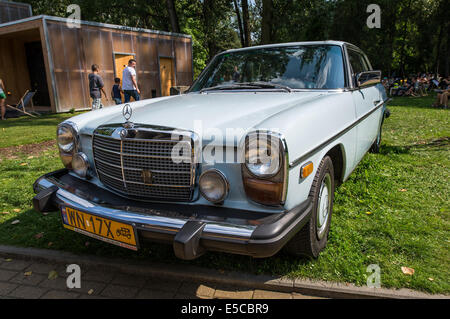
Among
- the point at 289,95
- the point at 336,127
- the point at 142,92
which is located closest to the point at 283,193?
the point at 336,127

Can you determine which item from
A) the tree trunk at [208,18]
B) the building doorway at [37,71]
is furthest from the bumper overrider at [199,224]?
the tree trunk at [208,18]

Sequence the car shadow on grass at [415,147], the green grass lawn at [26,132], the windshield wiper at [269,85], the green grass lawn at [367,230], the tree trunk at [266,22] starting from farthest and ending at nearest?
the tree trunk at [266,22] < the green grass lawn at [26,132] < the car shadow on grass at [415,147] < the windshield wiper at [269,85] < the green grass lawn at [367,230]

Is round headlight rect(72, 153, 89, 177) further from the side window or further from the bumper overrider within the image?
the side window

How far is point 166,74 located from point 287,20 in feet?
22.3

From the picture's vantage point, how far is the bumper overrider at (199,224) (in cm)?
177

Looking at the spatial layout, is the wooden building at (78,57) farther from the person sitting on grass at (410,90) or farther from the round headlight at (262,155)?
the round headlight at (262,155)

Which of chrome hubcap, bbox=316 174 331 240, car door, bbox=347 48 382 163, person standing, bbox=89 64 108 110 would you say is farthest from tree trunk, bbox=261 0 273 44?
chrome hubcap, bbox=316 174 331 240

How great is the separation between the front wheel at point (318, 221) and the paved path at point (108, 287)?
1.07 feet

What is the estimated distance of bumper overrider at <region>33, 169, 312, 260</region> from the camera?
5.80 ft

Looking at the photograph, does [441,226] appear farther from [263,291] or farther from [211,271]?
[211,271]

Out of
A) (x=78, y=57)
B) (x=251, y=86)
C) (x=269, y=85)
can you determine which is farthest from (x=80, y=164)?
(x=78, y=57)

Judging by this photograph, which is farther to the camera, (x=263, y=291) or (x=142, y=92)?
(x=142, y=92)

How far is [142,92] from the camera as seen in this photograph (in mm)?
16062

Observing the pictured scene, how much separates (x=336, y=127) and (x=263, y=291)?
1415mm
